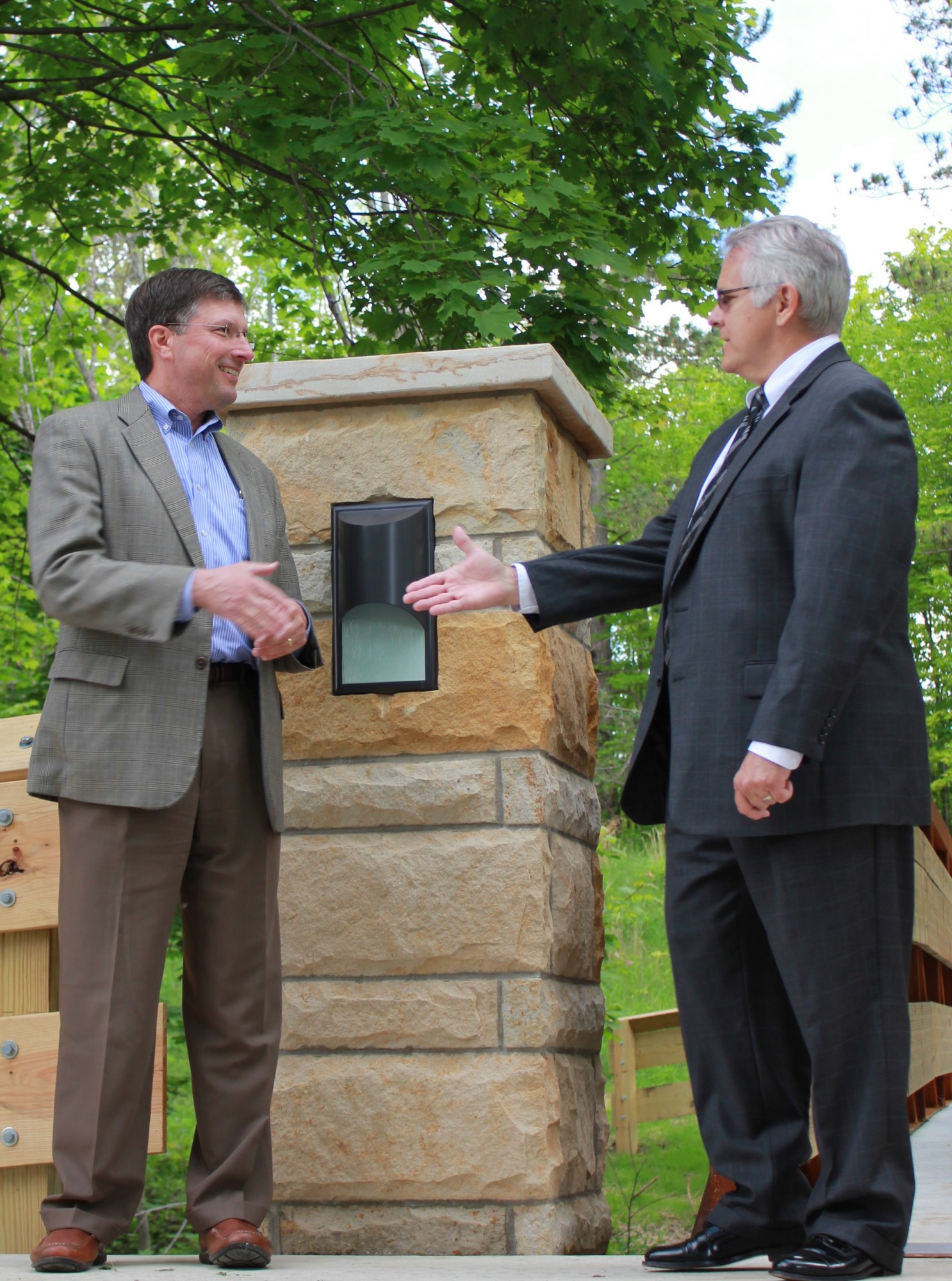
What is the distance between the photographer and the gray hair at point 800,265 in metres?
2.69

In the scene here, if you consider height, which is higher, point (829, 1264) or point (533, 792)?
point (533, 792)

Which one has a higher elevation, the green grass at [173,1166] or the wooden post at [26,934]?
the wooden post at [26,934]

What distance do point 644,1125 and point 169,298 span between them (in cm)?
964

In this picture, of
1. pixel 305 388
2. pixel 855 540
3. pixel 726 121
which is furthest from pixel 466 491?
pixel 726 121

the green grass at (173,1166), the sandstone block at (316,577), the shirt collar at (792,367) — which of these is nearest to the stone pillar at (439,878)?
the sandstone block at (316,577)

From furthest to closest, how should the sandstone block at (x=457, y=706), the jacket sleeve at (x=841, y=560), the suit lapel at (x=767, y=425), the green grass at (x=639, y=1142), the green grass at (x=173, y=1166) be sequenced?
the green grass at (x=173, y=1166) < the green grass at (x=639, y=1142) < the sandstone block at (x=457, y=706) < the suit lapel at (x=767, y=425) < the jacket sleeve at (x=841, y=560)

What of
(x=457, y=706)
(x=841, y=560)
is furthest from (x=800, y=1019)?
(x=457, y=706)

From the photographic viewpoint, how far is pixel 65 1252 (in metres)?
2.50

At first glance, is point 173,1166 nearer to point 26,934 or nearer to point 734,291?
point 26,934

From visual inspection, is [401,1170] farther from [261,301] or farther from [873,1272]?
[261,301]

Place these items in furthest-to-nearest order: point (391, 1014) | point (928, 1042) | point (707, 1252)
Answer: point (928, 1042), point (391, 1014), point (707, 1252)

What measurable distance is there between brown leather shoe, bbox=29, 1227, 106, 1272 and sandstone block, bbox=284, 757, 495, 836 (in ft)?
3.54

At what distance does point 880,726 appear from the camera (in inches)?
98.7

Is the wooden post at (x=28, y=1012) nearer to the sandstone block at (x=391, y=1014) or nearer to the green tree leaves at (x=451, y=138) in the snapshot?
the sandstone block at (x=391, y=1014)
